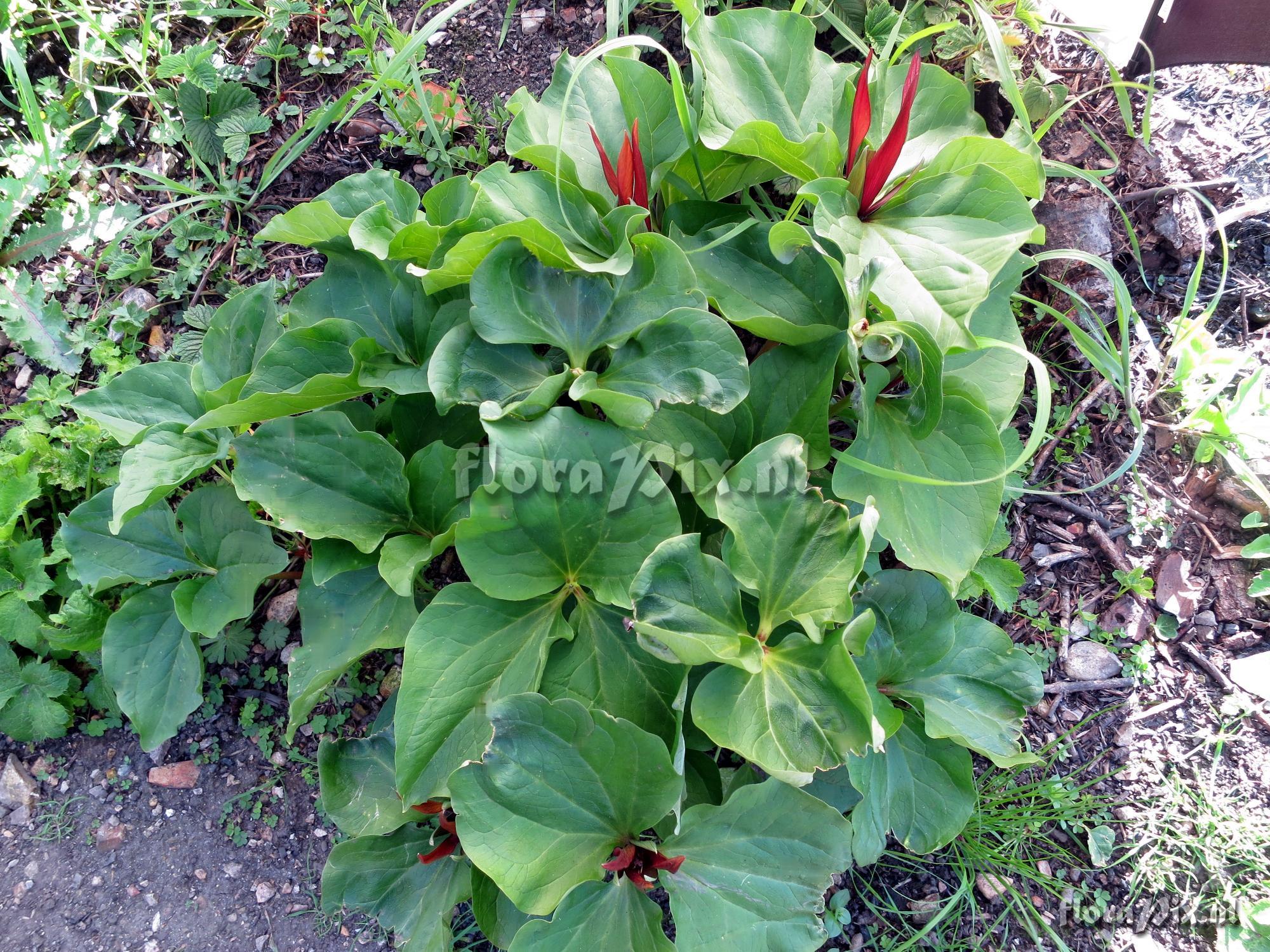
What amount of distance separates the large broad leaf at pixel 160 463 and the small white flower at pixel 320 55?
4.68 ft

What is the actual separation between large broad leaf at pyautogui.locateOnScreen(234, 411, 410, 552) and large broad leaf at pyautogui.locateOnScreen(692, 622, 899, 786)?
717mm

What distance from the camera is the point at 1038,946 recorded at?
1913mm

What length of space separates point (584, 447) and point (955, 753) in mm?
995

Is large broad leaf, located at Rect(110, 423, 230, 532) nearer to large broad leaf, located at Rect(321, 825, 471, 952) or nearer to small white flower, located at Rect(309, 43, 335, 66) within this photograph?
large broad leaf, located at Rect(321, 825, 471, 952)

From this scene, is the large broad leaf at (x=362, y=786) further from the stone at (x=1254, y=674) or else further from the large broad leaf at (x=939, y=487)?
the stone at (x=1254, y=674)

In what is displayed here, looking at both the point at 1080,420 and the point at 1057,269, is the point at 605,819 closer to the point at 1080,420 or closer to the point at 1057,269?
the point at 1080,420

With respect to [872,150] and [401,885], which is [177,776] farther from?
[872,150]

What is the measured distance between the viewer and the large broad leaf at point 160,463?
151cm

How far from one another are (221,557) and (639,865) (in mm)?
1117

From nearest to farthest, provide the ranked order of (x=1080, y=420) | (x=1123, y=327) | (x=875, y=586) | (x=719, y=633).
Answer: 1. (x=719, y=633)
2. (x=875, y=586)
3. (x=1123, y=327)
4. (x=1080, y=420)

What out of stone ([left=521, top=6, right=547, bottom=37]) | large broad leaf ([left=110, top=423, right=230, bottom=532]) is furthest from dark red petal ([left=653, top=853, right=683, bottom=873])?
stone ([left=521, top=6, right=547, bottom=37])

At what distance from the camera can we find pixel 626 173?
1.59 meters

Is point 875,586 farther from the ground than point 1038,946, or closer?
farther from the ground

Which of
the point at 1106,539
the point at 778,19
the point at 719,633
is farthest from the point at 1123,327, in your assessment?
the point at 719,633
